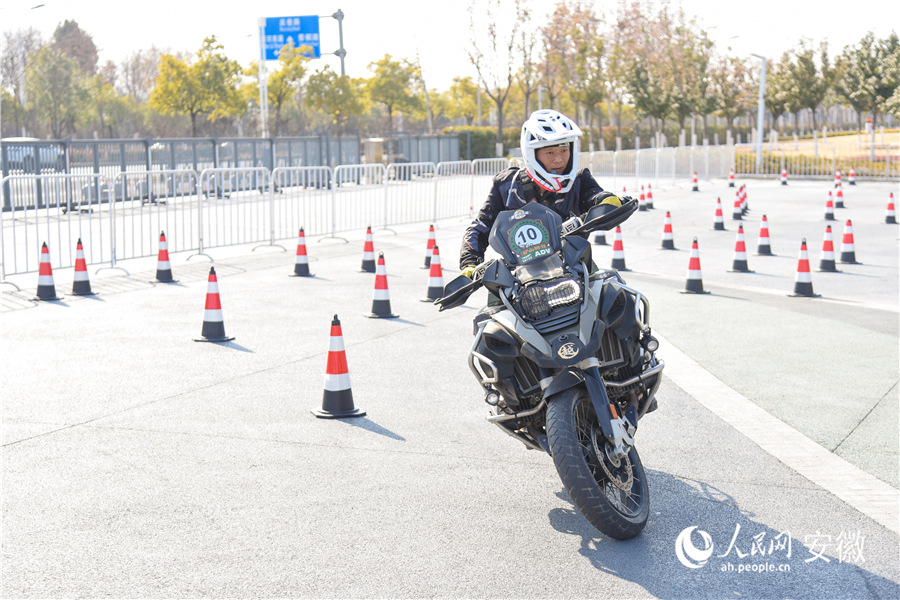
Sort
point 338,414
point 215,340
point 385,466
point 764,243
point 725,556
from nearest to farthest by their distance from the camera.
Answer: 1. point 725,556
2. point 385,466
3. point 338,414
4. point 215,340
5. point 764,243

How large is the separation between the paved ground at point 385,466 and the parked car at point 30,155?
17840 millimetres

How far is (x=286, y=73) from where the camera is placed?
177ft

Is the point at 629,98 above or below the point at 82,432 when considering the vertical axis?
above

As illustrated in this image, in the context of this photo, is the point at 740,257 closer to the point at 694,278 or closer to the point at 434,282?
the point at 694,278

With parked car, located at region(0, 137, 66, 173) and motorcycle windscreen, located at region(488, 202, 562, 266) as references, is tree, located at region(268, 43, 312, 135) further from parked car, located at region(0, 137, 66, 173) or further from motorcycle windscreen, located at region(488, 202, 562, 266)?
motorcycle windscreen, located at region(488, 202, 562, 266)

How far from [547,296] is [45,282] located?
9.27 m

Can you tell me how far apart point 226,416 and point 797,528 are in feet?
12.7

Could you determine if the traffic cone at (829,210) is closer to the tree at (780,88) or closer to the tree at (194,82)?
the tree at (194,82)

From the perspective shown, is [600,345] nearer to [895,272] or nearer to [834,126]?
[895,272]

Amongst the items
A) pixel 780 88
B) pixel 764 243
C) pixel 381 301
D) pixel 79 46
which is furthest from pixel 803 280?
pixel 79 46

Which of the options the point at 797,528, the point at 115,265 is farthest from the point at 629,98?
the point at 797,528

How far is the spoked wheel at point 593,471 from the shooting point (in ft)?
14.7

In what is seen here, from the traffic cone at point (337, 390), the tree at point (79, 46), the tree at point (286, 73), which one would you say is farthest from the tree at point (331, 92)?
the tree at point (79, 46)

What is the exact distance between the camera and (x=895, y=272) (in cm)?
1537
